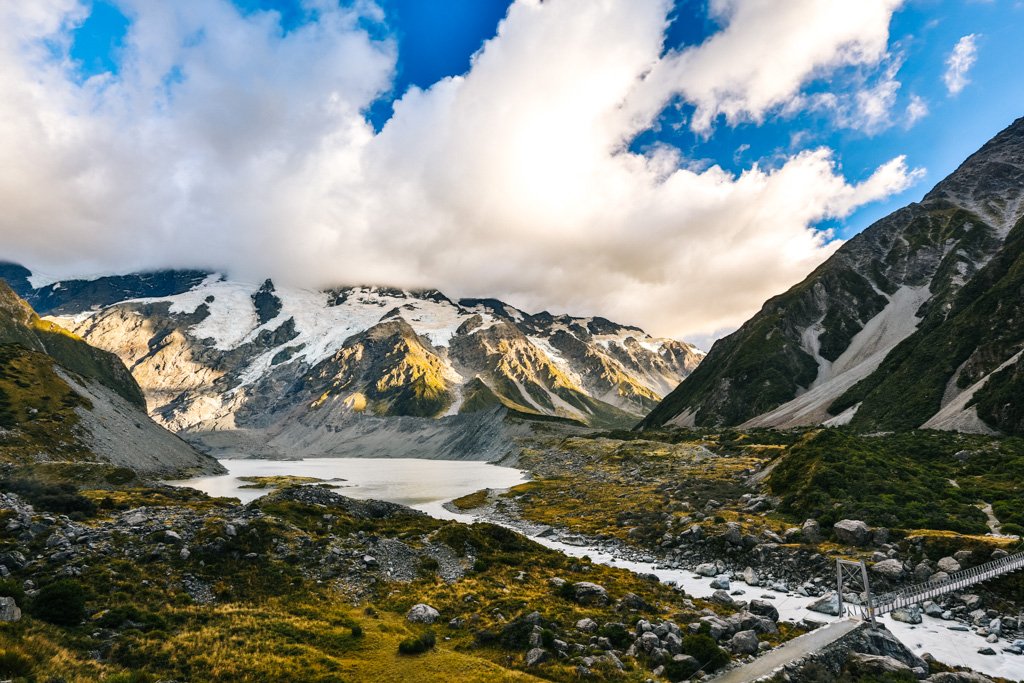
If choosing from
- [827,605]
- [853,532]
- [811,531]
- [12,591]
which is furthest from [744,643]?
[12,591]

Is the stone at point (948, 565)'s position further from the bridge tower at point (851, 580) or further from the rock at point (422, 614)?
the rock at point (422, 614)

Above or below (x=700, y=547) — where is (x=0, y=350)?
above

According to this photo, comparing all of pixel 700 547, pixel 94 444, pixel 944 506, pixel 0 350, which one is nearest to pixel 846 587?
pixel 700 547

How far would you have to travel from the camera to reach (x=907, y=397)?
399 ft

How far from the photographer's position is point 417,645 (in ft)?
72.3

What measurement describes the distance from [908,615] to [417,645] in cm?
2675

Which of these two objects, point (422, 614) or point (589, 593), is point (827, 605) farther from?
point (422, 614)

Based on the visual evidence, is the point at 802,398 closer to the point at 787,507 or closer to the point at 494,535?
the point at 787,507

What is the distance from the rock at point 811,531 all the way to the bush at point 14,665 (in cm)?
4663

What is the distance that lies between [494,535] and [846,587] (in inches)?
1016

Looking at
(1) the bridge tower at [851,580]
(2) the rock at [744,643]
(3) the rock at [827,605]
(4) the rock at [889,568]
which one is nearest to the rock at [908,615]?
(1) the bridge tower at [851,580]

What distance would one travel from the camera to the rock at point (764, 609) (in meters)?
27.4

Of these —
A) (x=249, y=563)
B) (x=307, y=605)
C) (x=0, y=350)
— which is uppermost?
(x=0, y=350)

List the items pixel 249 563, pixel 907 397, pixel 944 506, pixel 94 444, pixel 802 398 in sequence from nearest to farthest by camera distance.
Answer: pixel 249 563, pixel 944 506, pixel 94 444, pixel 907 397, pixel 802 398
